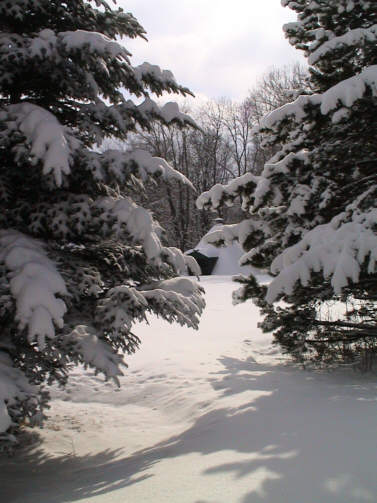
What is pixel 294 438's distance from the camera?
3.60 metres

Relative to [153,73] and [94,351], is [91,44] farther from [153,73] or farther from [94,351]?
[94,351]

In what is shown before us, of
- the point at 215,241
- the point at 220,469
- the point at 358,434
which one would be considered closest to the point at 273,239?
the point at 215,241

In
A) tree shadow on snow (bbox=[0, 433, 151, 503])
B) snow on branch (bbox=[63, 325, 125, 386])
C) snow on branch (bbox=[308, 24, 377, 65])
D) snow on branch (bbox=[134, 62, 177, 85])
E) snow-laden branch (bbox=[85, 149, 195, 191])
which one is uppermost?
snow on branch (bbox=[308, 24, 377, 65])

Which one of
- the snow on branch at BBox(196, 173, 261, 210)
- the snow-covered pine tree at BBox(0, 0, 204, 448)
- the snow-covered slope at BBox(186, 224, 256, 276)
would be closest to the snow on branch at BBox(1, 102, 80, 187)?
the snow-covered pine tree at BBox(0, 0, 204, 448)

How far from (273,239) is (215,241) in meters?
0.84

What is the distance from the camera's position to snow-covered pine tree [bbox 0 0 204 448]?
377 cm

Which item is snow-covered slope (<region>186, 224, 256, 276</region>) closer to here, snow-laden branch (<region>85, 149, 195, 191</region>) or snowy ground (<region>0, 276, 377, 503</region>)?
snowy ground (<region>0, 276, 377, 503</region>)

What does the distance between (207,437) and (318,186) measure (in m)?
3.49

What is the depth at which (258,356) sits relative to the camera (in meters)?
8.30

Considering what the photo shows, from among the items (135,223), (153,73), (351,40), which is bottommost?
(135,223)

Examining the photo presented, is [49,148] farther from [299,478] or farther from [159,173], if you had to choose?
[299,478]

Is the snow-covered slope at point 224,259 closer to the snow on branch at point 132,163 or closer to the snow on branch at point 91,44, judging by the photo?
the snow on branch at point 132,163

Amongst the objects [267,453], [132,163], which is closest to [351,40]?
[132,163]

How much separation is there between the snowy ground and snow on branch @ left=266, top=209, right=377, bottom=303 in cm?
128
